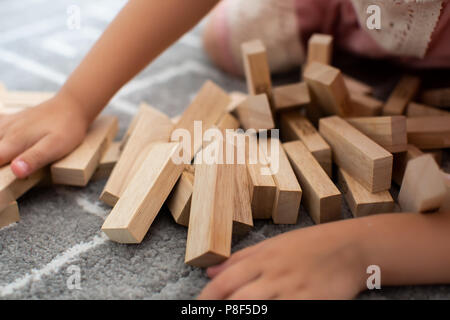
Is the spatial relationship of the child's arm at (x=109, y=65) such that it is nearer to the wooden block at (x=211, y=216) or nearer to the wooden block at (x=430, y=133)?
the wooden block at (x=211, y=216)

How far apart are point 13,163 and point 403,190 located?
0.62 metres

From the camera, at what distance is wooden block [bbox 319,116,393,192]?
26.8 inches

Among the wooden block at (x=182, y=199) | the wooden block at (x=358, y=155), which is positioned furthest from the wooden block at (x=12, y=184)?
the wooden block at (x=358, y=155)

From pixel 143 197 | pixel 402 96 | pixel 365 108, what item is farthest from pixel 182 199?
pixel 402 96

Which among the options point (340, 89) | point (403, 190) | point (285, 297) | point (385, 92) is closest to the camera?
point (285, 297)

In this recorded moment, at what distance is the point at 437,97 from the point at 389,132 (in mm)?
295

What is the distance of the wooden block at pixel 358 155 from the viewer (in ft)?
2.23

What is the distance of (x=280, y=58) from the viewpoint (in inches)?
47.3

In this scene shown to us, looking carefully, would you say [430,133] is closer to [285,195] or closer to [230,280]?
[285,195]

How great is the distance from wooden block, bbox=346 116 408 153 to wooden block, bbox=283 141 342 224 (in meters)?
0.11

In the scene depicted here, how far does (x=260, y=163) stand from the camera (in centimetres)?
75

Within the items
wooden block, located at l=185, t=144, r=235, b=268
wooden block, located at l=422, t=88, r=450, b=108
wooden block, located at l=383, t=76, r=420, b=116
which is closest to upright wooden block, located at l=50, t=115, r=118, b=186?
wooden block, located at l=185, t=144, r=235, b=268
